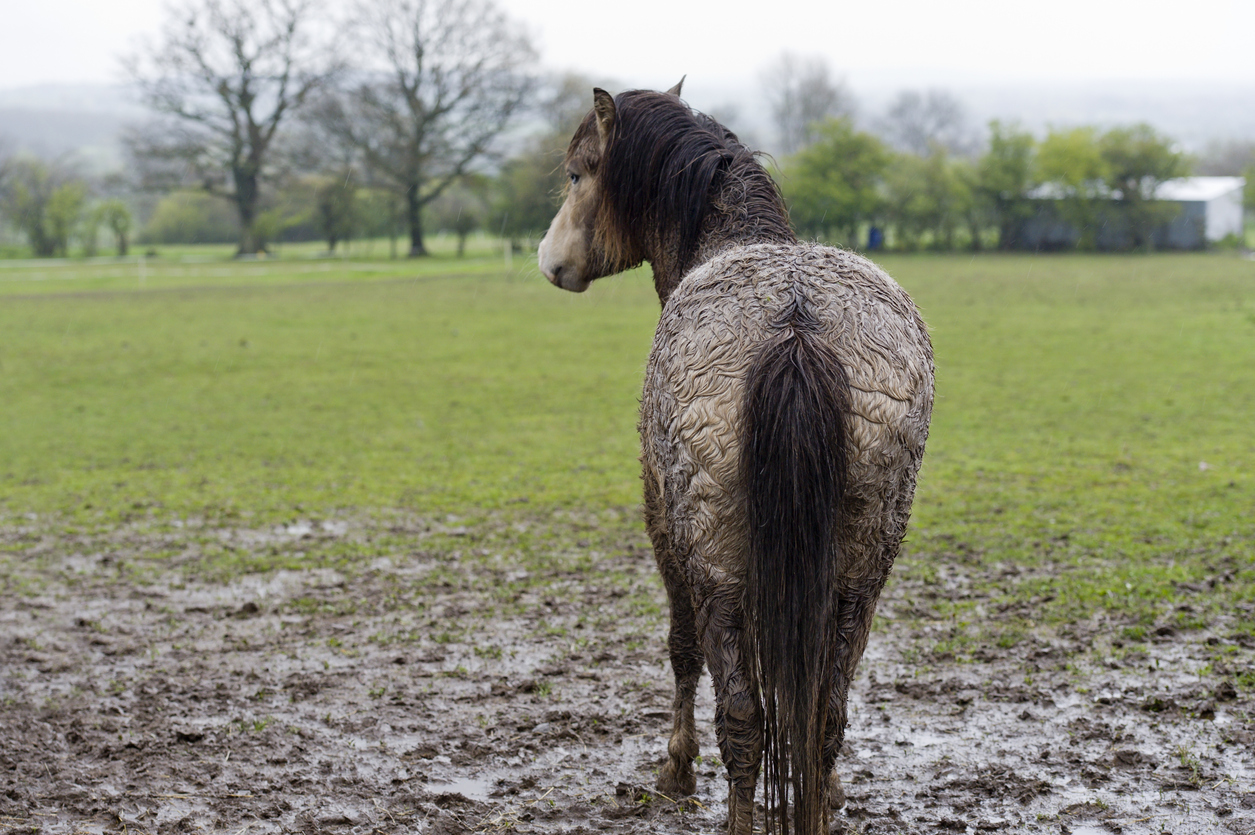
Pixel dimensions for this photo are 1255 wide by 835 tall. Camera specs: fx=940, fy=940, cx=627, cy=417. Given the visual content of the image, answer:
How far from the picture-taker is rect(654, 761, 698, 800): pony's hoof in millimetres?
3594

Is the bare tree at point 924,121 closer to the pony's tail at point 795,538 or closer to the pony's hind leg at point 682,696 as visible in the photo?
the pony's hind leg at point 682,696

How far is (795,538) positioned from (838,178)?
4904 centimetres

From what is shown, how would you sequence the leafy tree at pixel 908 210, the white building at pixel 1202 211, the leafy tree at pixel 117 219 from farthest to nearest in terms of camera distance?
1. the white building at pixel 1202 211
2. the leafy tree at pixel 908 210
3. the leafy tree at pixel 117 219

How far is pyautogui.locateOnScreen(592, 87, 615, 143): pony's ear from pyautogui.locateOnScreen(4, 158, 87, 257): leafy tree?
162 ft

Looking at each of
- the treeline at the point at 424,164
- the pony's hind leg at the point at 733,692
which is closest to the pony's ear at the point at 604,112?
the pony's hind leg at the point at 733,692

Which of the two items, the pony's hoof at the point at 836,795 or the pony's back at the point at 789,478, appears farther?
the pony's hoof at the point at 836,795

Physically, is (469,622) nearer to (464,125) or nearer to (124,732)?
(124,732)

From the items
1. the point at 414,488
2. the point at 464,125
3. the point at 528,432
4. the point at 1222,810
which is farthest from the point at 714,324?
the point at 464,125

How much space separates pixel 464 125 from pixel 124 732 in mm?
48422

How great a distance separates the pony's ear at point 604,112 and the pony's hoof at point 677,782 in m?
2.50

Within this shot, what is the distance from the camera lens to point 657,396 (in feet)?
9.18

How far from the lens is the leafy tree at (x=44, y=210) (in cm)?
4469

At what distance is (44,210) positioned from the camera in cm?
4466

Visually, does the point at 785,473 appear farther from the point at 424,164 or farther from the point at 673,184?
the point at 424,164
